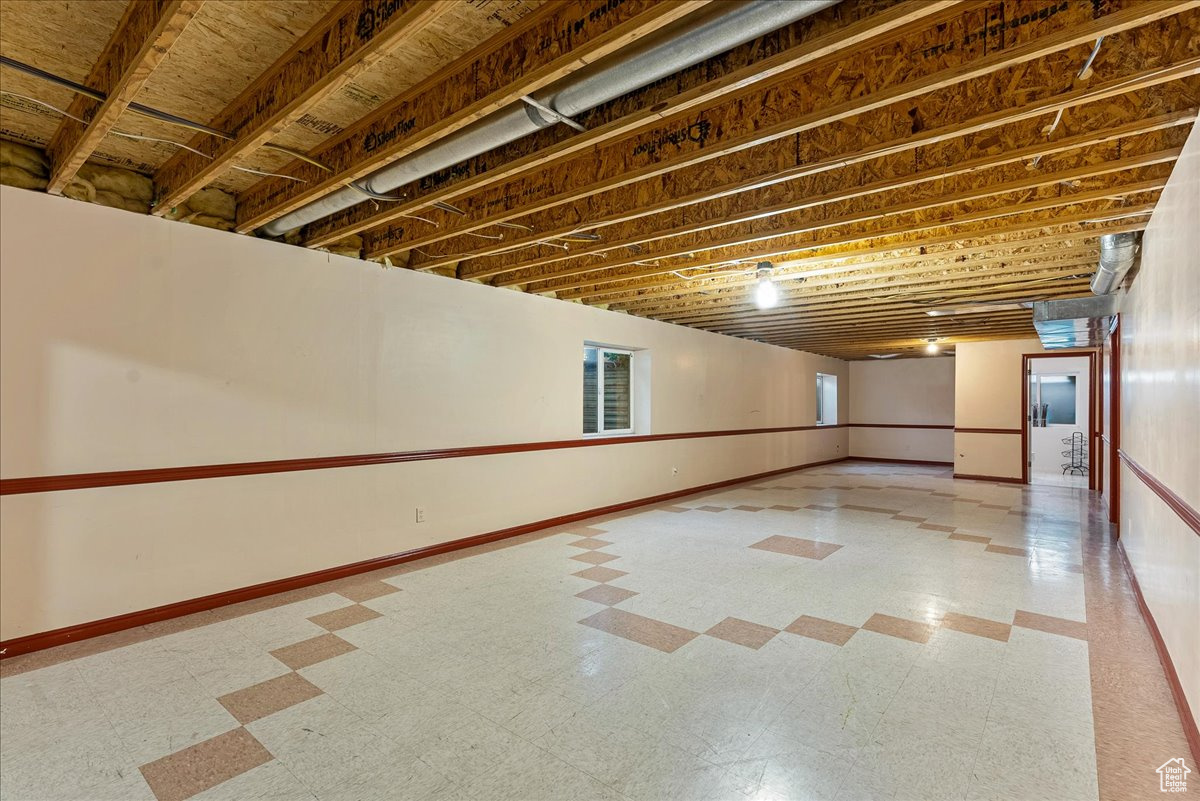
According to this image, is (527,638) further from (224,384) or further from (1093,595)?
(1093,595)

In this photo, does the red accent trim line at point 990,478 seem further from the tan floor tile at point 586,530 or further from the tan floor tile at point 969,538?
the tan floor tile at point 586,530

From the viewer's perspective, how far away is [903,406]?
12352 millimetres

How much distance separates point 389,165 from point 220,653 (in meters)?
2.64

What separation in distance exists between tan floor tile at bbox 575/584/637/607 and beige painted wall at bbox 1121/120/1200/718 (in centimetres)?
260

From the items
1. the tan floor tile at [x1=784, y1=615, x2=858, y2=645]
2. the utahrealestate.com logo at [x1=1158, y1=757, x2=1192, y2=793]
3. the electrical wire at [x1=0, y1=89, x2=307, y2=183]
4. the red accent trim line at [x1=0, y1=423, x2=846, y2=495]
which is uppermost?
the electrical wire at [x1=0, y1=89, x2=307, y2=183]

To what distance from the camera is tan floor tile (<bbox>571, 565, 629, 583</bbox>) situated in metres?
4.07

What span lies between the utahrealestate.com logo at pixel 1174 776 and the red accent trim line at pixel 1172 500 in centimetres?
83

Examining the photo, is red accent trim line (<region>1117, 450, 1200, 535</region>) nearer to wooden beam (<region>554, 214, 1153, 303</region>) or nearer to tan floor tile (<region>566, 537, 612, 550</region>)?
wooden beam (<region>554, 214, 1153, 303</region>)

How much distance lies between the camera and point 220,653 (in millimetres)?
2889

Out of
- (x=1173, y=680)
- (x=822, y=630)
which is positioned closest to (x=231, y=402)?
(x=822, y=630)

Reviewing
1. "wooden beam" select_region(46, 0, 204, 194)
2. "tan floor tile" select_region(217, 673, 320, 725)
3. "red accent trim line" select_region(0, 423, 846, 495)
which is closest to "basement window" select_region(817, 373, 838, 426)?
"red accent trim line" select_region(0, 423, 846, 495)

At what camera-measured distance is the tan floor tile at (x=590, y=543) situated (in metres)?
5.05

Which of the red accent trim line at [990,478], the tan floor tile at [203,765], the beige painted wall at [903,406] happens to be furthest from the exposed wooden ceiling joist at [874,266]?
the beige painted wall at [903,406]

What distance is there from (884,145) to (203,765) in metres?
3.60
